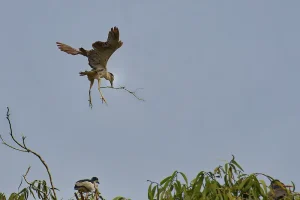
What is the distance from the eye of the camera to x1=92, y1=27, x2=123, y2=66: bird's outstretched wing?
8039 mm

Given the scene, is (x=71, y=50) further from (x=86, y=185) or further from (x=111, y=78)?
(x=86, y=185)

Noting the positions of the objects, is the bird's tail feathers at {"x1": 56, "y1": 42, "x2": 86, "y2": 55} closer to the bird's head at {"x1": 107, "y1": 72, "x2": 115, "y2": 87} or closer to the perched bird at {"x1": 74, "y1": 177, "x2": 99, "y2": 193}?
the bird's head at {"x1": 107, "y1": 72, "x2": 115, "y2": 87}

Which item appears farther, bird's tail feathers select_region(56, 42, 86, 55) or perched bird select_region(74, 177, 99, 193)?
bird's tail feathers select_region(56, 42, 86, 55)

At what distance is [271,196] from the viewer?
532 centimetres

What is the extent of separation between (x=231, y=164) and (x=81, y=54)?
3.61m

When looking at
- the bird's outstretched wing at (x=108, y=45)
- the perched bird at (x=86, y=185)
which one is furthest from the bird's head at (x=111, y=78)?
the perched bird at (x=86, y=185)

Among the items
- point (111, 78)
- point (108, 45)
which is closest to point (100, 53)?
point (108, 45)

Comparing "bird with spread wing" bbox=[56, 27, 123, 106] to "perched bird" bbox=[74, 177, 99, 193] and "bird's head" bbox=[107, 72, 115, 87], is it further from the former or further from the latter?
"perched bird" bbox=[74, 177, 99, 193]

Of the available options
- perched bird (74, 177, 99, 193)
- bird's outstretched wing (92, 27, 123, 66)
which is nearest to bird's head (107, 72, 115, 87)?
bird's outstretched wing (92, 27, 123, 66)

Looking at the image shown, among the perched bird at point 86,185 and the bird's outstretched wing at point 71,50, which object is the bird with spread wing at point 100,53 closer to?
the bird's outstretched wing at point 71,50

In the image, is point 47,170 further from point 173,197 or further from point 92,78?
point 92,78

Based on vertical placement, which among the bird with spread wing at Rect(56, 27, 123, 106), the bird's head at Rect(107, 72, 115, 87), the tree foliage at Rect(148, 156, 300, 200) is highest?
the bird with spread wing at Rect(56, 27, 123, 106)

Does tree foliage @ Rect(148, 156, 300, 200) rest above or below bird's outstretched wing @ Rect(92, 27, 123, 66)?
below

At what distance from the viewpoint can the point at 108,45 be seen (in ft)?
26.7
